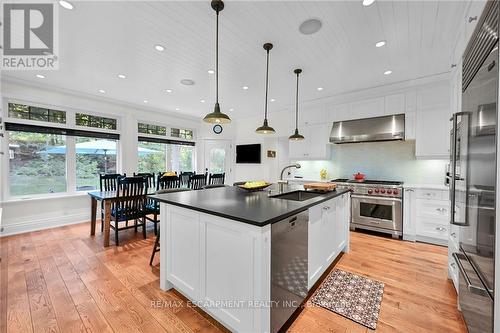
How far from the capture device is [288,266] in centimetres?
154

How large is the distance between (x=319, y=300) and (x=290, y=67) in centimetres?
299

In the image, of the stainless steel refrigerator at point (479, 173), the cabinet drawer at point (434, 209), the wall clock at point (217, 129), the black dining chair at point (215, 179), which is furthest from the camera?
the wall clock at point (217, 129)

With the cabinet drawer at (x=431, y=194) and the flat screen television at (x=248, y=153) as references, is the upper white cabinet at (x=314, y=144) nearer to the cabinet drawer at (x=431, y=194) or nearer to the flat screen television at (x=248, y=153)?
the flat screen television at (x=248, y=153)

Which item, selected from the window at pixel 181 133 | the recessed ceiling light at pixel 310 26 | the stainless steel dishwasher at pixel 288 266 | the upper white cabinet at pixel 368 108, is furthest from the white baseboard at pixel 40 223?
the upper white cabinet at pixel 368 108

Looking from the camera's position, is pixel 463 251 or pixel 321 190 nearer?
pixel 463 251

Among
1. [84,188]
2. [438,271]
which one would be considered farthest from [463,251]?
[84,188]

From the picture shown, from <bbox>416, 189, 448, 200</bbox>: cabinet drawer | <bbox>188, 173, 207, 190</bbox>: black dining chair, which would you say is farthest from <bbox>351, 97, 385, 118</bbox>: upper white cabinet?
<bbox>188, 173, 207, 190</bbox>: black dining chair

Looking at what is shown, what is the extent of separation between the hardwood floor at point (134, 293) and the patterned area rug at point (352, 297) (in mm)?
70

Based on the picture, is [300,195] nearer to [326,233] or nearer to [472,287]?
[326,233]

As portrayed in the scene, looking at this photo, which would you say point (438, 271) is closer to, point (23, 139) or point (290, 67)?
point (290, 67)

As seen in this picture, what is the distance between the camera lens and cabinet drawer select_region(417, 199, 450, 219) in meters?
3.18

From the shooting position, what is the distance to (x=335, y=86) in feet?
12.7

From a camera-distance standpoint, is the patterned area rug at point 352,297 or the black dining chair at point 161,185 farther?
the black dining chair at point 161,185

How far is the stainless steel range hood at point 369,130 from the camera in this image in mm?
3664
